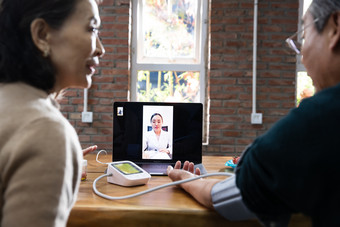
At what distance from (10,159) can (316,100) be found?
599 millimetres

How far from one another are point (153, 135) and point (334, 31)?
848 millimetres

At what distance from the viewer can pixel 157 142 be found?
1301 mm

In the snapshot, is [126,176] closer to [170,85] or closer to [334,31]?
[334,31]

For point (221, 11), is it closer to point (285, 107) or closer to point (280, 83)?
point (280, 83)

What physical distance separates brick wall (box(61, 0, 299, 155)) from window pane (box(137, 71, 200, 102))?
0.67 ft

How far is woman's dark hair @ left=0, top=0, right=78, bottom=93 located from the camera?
2.15 feet

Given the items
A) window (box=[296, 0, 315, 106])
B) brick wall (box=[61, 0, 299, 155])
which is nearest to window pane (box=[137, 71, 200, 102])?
brick wall (box=[61, 0, 299, 155])

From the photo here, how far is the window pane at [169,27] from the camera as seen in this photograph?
9.58 ft

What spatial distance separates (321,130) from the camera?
51cm

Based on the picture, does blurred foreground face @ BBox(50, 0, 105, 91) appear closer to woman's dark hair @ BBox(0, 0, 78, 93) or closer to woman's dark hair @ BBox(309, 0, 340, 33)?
woman's dark hair @ BBox(0, 0, 78, 93)

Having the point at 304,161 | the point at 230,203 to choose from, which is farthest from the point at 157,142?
the point at 304,161

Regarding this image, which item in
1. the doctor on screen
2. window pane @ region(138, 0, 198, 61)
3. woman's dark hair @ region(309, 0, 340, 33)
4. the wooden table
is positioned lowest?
the wooden table

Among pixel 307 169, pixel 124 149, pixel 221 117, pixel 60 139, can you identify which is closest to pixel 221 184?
pixel 307 169

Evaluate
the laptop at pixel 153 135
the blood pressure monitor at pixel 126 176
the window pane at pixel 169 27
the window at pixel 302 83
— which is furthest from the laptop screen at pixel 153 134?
the window at pixel 302 83
